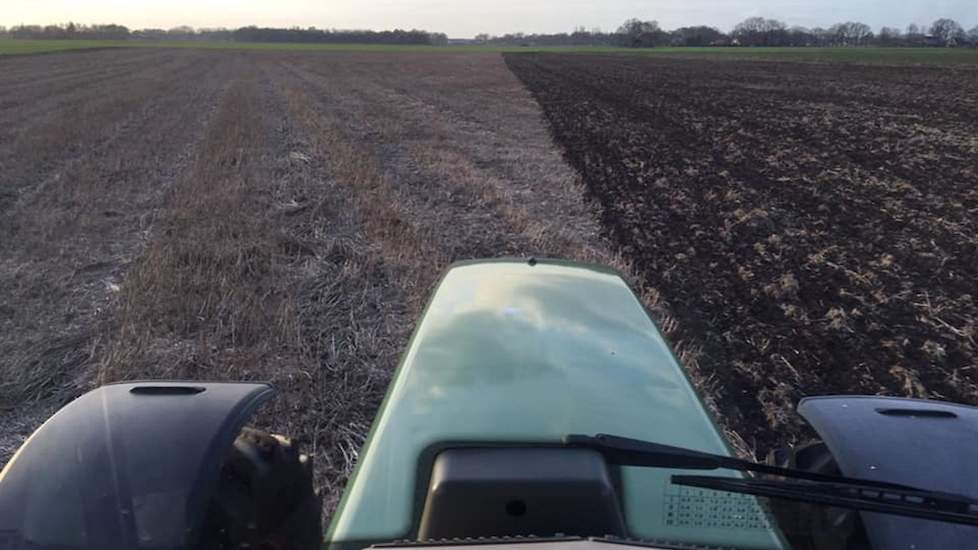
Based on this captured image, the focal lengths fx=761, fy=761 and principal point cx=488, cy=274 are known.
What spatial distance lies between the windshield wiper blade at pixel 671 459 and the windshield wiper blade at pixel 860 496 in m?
0.02

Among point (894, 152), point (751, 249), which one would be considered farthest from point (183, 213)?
point (894, 152)

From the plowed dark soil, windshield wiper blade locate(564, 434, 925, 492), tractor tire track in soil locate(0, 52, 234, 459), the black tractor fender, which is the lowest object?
the plowed dark soil

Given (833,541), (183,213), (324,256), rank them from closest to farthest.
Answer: (833,541) → (324,256) → (183,213)

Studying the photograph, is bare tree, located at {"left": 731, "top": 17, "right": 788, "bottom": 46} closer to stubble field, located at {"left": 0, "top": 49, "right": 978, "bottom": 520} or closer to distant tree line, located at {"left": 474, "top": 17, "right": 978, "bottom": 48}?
distant tree line, located at {"left": 474, "top": 17, "right": 978, "bottom": 48}

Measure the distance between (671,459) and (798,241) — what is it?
679 centimetres

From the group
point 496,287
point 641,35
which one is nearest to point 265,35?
point 641,35

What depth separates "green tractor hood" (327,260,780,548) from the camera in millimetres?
1491

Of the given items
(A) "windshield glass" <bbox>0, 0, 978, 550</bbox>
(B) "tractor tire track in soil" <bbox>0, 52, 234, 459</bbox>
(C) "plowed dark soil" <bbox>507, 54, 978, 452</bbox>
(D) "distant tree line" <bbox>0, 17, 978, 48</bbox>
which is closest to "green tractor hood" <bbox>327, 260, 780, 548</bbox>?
(A) "windshield glass" <bbox>0, 0, 978, 550</bbox>

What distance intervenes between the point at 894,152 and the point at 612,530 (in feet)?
46.5

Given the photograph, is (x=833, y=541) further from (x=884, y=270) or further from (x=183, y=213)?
(x=183, y=213)

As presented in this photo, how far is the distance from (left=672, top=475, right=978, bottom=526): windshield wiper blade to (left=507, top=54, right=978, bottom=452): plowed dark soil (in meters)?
2.57

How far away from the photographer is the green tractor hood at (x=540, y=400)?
1491 millimetres

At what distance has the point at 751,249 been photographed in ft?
24.5

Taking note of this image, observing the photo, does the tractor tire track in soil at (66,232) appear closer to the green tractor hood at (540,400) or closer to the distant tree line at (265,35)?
the green tractor hood at (540,400)
